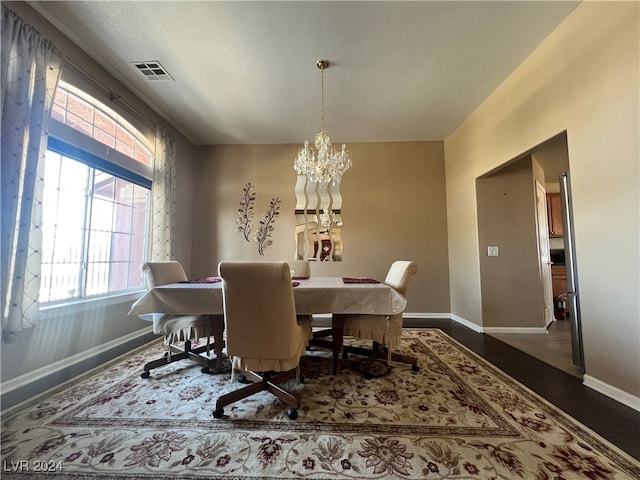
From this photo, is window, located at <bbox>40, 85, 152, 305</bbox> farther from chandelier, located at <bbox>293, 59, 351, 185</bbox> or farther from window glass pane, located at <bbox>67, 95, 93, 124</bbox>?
chandelier, located at <bbox>293, 59, 351, 185</bbox>

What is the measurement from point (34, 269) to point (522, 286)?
5015 mm

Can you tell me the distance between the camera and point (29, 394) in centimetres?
173

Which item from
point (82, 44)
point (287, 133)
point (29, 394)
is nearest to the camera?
point (29, 394)

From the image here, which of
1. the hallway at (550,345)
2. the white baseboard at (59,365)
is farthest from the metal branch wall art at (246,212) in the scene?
the hallway at (550,345)

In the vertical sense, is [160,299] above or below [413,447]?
above

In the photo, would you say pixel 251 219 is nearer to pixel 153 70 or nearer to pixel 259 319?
pixel 153 70

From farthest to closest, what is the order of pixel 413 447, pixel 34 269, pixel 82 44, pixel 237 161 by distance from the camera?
pixel 237 161 < pixel 82 44 < pixel 34 269 < pixel 413 447

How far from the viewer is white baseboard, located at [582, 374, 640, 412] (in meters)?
1.54

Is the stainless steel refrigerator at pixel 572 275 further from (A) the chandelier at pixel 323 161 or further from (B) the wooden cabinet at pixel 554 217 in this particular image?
(B) the wooden cabinet at pixel 554 217

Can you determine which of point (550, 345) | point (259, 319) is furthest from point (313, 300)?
point (550, 345)

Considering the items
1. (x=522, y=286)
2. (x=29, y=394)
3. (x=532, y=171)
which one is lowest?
(x=29, y=394)

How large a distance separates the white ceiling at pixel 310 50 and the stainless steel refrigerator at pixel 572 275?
1.44 m

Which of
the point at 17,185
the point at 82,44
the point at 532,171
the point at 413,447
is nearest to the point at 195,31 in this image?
the point at 82,44

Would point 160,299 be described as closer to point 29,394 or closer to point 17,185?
point 29,394
